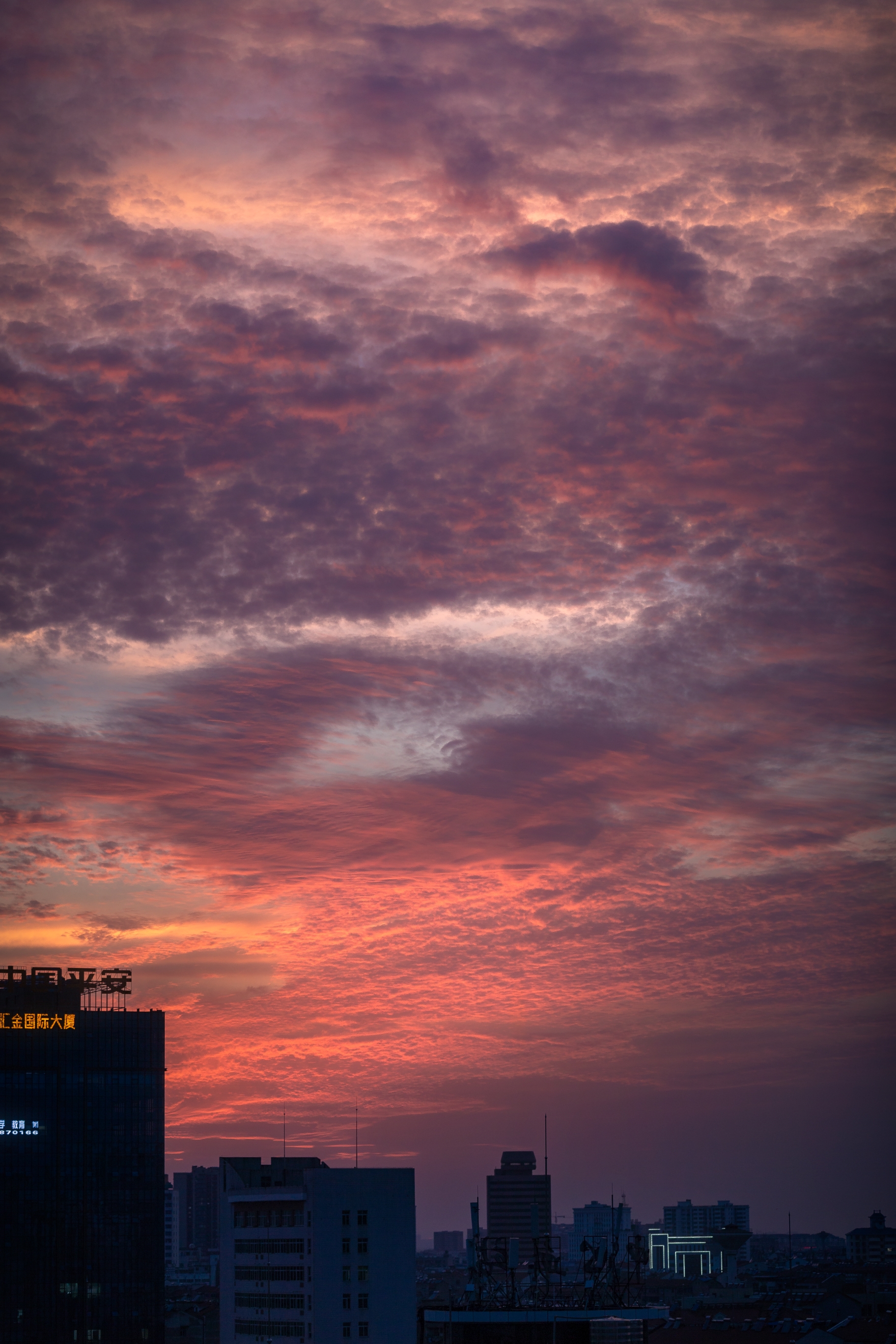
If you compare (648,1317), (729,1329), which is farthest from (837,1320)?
(648,1317)

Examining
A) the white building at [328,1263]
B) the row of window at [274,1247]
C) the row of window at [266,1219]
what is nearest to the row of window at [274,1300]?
the white building at [328,1263]

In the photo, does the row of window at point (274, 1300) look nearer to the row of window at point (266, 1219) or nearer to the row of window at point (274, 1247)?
the row of window at point (274, 1247)

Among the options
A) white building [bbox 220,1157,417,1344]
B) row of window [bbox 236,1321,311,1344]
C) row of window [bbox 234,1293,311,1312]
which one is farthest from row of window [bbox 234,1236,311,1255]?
row of window [bbox 236,1321,311,1344]

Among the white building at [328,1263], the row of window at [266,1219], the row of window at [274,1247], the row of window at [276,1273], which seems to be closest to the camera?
the white building at [328,1263]

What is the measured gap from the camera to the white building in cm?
12319

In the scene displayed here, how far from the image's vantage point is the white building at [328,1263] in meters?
123

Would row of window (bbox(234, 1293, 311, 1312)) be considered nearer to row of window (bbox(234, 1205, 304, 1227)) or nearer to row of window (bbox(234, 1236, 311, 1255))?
row of window (bbox(234, 1236, 311, 1255))

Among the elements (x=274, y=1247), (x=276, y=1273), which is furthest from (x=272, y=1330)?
(x=274, y=1247)

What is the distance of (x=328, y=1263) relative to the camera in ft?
407

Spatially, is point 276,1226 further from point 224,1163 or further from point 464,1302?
point 464,1302

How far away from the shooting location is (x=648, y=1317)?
144375 millimetres

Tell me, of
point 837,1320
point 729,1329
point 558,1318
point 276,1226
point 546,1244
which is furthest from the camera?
point 837,1320

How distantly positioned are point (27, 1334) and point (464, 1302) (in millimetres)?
78155

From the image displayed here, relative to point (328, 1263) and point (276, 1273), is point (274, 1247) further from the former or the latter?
point (328, 1263)
